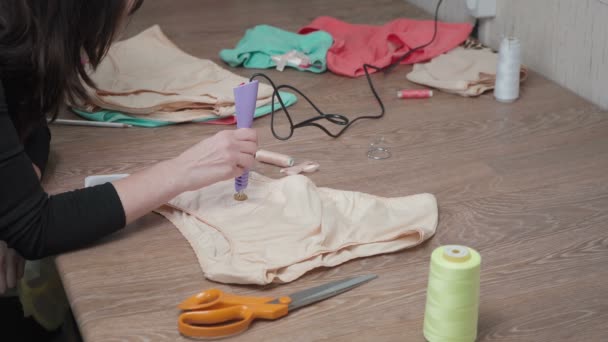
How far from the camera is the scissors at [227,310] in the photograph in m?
0.99

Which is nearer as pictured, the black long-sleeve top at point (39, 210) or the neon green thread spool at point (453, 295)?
the neon green thread spool at point (453, 295)

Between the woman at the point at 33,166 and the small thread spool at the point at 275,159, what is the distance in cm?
17

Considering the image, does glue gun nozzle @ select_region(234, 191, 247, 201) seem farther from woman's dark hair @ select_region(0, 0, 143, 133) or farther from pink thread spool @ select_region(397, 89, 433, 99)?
pink thread spool @ select_region(397, 89, 433, 99)

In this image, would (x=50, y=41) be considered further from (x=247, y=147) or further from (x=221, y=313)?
(x=221, y=313)

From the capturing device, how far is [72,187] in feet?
4.53

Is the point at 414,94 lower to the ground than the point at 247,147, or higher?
lower

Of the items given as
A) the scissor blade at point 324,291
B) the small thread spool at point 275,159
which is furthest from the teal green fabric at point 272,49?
the scissor blade at point 324,291

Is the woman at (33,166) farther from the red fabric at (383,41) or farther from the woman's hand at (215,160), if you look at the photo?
the red fabric at (383,41)

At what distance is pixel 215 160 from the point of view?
1.25 m

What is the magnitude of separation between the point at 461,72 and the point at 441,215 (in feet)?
2.04

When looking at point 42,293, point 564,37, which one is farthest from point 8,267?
point 564,37

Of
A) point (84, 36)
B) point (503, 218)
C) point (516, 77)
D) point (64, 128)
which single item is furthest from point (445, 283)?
point (64, 128)

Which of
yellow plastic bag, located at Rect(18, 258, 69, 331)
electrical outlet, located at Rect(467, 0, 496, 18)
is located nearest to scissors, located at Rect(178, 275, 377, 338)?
yellow plastic bag, located at Rect(18, 258, 69, 331)

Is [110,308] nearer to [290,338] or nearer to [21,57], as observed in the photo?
[290,338]
